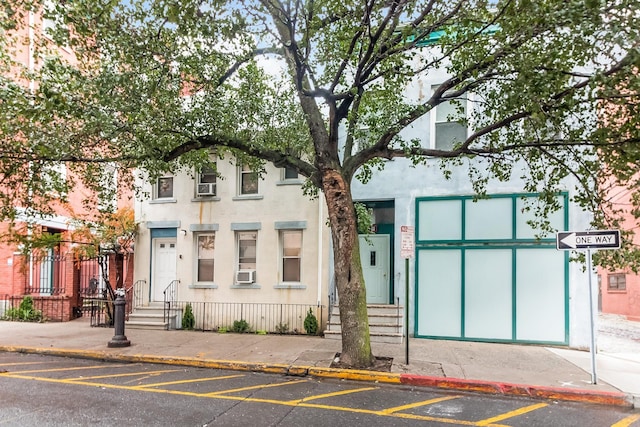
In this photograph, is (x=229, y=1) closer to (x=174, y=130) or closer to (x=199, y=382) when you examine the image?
(x=174, y=130)

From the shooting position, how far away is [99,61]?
368 inches

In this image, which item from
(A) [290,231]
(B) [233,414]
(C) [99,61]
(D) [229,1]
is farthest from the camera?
(A) [290,231]

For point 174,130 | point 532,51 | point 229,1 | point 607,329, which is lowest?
point 607,329

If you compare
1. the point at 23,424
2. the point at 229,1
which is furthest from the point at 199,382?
the point at 229,1

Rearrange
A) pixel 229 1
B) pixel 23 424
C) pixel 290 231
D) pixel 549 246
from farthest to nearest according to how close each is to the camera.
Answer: pixel 290 231 < pixel 549 246 < pixel 229 1 < pixel 23 424

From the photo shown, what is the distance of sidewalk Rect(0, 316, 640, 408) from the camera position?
7.55 m

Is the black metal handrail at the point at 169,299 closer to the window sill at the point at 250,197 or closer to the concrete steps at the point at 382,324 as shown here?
the window sill at the point at 250,197

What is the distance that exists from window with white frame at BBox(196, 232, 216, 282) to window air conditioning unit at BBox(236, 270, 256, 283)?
1115 millimetres

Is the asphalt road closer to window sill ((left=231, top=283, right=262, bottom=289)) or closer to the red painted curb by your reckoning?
the red painted curb

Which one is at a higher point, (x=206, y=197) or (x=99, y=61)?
(x=99, y=61)

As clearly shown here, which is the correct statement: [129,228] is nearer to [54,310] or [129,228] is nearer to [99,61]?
[54,310]

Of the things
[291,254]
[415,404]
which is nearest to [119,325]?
[291,254]

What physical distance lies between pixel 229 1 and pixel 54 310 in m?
12.7

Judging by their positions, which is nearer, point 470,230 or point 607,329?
point 470,230
